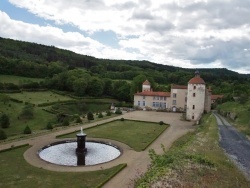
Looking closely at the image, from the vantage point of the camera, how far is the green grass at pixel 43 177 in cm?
1978

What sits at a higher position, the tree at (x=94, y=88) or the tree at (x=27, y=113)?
the tree at (x=94, y=88)

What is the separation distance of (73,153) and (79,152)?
65 centimetres

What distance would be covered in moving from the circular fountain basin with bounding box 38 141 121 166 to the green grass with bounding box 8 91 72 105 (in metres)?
34.3

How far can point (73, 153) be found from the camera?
29438mm

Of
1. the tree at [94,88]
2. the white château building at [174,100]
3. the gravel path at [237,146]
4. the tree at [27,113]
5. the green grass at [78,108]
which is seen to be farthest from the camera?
the tree at [94,88]

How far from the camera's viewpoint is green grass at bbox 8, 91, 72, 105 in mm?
66312

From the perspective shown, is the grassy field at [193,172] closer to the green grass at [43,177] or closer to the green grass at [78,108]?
the green grass at [43,177]

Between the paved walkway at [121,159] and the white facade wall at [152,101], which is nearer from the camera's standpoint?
the paved walkway at [121,159]

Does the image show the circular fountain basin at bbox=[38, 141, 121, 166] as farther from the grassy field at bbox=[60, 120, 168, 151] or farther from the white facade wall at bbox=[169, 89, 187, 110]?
the white facade wall at bbox=[169, 89, 187, 110]

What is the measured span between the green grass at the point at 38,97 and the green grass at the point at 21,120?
6.11m

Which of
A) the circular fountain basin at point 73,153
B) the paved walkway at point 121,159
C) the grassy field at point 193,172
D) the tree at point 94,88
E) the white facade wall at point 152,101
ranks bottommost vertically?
the circular fountain basin at point 73,153

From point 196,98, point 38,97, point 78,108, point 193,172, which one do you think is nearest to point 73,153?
point 193,172

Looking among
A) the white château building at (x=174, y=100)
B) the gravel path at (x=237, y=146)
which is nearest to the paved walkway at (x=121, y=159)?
the gravel path at (x=237, y=146)

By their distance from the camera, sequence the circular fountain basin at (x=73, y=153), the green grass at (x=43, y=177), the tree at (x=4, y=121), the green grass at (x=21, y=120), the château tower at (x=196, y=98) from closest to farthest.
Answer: the green grass at (x=43, y=177), the circular fountain basin at (x=73, y=153), the tree at (x=4, y=121), the green grass at (x=21, y=120), the château tower at (x=196, y=98)
